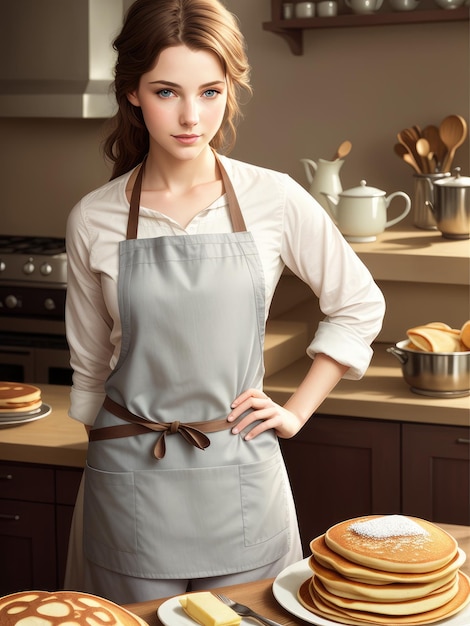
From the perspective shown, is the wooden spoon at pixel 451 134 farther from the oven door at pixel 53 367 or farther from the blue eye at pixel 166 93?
the blue eye at pixel 166 93

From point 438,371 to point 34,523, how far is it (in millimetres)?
1090

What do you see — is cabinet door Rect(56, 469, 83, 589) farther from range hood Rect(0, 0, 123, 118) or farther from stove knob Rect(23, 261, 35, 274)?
range hood Rect(0, 0, 123, 118)

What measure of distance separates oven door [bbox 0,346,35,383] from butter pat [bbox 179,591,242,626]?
243cm

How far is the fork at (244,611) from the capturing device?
3.86ft

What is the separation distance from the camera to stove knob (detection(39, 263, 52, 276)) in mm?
3586

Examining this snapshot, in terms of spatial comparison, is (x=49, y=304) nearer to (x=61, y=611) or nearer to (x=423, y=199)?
(x=423, y=199)

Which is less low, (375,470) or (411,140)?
(411,140)

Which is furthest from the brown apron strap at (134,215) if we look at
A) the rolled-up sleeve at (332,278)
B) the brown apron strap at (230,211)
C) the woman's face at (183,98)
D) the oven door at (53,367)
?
the oven door at (53,367)

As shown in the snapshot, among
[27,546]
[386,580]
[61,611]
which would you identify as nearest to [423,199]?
[27,546]

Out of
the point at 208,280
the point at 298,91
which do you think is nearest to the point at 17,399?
the point at 208,280

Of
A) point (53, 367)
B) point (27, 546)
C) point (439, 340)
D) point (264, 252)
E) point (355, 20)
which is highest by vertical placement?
point (355, 20)

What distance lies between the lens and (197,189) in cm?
177

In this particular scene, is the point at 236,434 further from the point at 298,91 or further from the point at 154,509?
the point at 298,91

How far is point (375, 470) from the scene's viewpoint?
2.69m
